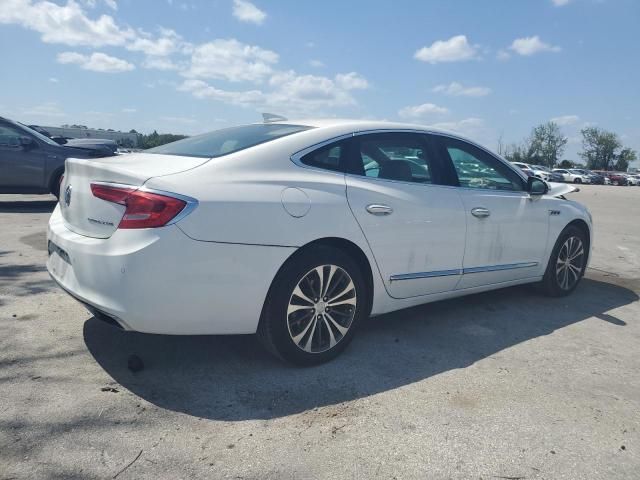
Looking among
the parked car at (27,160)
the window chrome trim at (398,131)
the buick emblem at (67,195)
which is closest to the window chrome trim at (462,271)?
the window chrome trim at (398,131)

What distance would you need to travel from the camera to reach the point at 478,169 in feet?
15.3

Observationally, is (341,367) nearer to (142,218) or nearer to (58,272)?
(142,218)

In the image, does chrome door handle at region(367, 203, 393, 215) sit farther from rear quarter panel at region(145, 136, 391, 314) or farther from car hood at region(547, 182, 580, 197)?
car hood at region(547, 182, 580, 197)

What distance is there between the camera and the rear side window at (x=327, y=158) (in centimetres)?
355

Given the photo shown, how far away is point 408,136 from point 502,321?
1786 millimetres

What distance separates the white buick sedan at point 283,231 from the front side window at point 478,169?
0.02 meters

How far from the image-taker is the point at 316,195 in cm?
340

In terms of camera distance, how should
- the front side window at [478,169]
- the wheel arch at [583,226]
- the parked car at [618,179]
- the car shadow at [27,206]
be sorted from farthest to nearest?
the parked car at [618,179] < the car shadow at [27,206] < the wheel arch at [583,226] < the front side window at [478,169]

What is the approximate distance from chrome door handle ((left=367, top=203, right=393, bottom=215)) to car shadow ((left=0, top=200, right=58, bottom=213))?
8.14 metres

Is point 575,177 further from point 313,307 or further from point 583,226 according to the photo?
point 313,307

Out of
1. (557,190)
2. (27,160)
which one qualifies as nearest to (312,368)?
(557,190)

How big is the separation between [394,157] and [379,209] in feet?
1.82

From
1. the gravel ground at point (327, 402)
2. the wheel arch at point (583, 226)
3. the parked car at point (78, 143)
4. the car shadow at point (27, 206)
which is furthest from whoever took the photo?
the parked car at point (78, 143)

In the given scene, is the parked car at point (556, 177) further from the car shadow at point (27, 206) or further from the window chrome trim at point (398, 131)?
the window chrome trim at point (398, 131)
